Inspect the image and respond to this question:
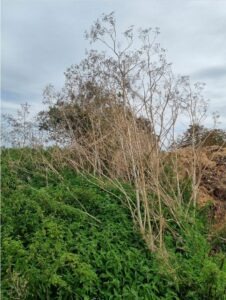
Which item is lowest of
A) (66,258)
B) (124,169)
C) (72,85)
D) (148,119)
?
(66,258)

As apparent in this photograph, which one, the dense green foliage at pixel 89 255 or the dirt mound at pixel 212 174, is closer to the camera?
the dense green foliage at pixel 89 255

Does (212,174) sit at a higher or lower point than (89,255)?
higher

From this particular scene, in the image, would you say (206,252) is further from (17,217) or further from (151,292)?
(17,217)

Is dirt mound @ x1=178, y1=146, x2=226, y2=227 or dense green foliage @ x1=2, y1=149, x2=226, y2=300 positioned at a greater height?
dirt mound @ x1=178, y1=146, x2=226, y2=227

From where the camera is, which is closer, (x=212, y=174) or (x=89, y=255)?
(x=89, y=255)

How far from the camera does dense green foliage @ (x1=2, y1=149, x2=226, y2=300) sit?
3.25 m

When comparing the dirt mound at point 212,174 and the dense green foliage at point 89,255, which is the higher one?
the dirt mound at point 212,174

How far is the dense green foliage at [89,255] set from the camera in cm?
325

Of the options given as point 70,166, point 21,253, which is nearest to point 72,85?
point 70,166

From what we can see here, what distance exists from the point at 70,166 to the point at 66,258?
3054 millimetres

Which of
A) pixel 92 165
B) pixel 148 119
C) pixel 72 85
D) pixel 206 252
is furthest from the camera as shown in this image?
pixel 72 85

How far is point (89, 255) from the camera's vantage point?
146 inches

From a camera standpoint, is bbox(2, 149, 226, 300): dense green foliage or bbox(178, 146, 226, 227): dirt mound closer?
bbox(2, 149, 226, 300): dense green foliage

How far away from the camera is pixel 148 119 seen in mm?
5117
